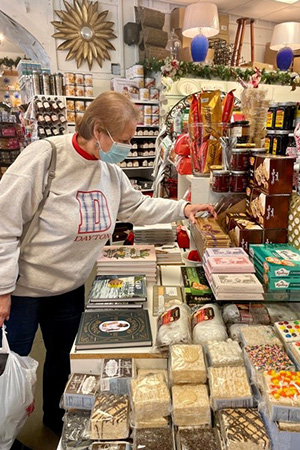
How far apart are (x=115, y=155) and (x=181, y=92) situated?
3071 millimetres

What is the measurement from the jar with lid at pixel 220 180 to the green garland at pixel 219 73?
262cm

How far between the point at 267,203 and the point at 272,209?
0.13 ft

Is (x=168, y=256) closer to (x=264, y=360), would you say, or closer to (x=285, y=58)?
(x=264, y=360)

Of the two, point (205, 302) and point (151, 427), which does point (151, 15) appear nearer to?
point (205, 302)

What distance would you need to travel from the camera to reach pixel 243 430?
92 centimetres

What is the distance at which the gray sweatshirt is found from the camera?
4.39ft

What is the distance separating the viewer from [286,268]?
1.31m

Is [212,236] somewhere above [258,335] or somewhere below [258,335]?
above

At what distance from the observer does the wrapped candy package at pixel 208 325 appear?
1.26m

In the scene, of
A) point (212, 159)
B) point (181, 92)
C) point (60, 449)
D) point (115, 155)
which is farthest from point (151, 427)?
point (181, 92)

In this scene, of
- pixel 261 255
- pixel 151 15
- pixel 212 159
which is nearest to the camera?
pixel 261 255

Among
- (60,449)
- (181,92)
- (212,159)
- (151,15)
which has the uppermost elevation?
(151,15)

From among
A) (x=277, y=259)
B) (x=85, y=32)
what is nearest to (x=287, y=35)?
(x=85, y=32)

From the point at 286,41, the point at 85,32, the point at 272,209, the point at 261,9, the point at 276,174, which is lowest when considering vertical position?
the point at 272,209
